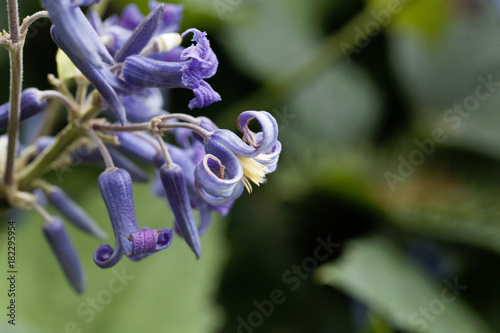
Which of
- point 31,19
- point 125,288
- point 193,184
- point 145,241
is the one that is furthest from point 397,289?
point 31,19

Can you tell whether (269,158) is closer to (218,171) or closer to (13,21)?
(218,171)

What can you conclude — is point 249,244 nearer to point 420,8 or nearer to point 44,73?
point 44,73

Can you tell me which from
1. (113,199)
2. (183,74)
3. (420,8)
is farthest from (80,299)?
(420,8)

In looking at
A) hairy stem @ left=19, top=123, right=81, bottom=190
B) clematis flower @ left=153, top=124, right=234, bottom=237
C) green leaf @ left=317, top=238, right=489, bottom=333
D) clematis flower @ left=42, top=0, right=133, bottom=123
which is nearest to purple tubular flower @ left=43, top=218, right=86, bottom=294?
hairy stem @ left=19, top=123, right=81, bottom=190

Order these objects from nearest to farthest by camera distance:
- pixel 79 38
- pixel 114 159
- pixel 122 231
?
pixel 79 38
pixel 122 231
pixel 114 159

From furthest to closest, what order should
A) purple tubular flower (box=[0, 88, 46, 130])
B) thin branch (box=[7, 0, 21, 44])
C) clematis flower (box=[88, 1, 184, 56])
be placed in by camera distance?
clematis flower (box=[88, 1, 184, 56]), purple tubular flower (box=[0, 88, 46, 130]), thin branch (box=[7, 0, 21, 44])

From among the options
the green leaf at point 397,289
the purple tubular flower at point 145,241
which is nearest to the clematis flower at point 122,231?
the purple tubular flower at point 145,241

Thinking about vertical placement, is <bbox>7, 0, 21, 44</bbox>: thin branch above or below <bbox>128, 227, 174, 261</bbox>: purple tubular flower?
above

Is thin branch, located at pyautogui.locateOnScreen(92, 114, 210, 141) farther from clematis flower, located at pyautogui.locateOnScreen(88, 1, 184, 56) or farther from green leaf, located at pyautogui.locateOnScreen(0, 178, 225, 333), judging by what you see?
green leaf, located at pyautogui.locateOnScreen(0, 178, 225, 333)

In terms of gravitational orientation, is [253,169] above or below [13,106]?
above
